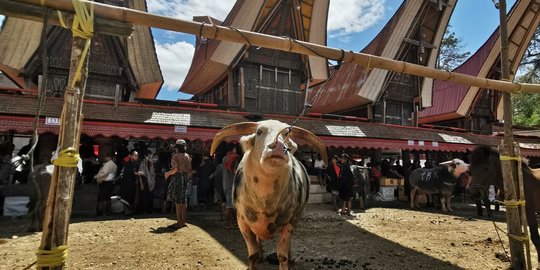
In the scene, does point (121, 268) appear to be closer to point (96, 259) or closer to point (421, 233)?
point (96, 259)

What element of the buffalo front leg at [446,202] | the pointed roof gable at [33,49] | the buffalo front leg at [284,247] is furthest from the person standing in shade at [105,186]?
the buffalo front leg at [446,202]

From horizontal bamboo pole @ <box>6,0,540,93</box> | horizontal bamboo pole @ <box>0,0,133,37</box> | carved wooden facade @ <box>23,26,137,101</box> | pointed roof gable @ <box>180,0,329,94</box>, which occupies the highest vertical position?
pointed roof gable @ <box>180,0,329,94</box>

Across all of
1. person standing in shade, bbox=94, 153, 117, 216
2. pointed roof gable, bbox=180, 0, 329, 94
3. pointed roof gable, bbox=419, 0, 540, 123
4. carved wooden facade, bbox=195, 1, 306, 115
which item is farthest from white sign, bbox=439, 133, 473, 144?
person standing in shade, bbox=94, 153, 117, 216

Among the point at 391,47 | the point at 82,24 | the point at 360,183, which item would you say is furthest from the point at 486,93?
the point at 82,24

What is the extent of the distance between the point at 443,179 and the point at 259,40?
1114 centimetres

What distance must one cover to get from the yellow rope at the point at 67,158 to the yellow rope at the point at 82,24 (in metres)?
0.63

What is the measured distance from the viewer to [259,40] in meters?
3.78

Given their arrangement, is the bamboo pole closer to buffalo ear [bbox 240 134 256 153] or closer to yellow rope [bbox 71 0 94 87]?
buffalo ear [bbox 240 134 256 153]

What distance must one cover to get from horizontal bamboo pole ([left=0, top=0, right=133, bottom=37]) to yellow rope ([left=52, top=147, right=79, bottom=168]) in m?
1.25

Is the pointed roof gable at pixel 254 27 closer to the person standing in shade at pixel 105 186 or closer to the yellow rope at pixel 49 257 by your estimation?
the person standing in shade at pixel 105 186

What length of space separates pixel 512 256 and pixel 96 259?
7.13 m

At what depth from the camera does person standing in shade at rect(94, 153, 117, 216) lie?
31.3 feet

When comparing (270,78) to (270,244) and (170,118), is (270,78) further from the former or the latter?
(270,244)

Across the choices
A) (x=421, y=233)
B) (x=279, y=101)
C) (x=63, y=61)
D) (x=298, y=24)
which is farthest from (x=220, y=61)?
(x=421, y=233)
